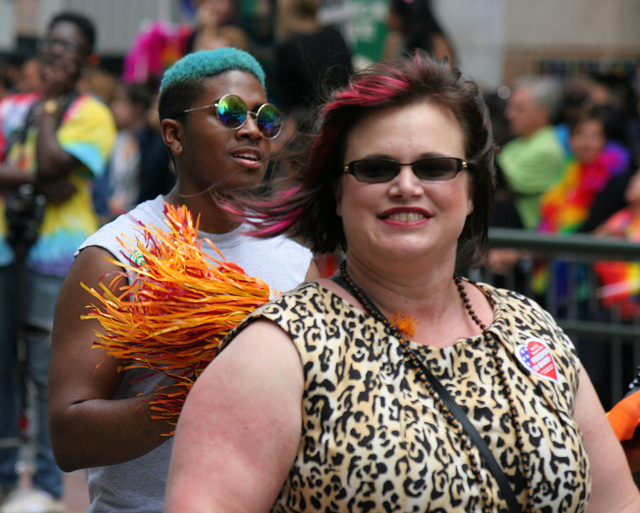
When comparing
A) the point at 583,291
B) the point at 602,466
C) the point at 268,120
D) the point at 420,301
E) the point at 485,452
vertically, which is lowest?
the point at 583,291

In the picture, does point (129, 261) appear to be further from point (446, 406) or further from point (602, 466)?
point (602, 466)

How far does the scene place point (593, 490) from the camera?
2230mm

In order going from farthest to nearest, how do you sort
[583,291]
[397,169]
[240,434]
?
[583,291]
[397,169]
[240,434]

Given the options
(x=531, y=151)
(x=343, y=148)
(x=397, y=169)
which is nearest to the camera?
(x=397, y=169)

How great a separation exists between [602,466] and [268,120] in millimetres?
1348

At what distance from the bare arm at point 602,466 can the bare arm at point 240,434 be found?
749mm

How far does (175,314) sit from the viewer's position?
7.31 ft

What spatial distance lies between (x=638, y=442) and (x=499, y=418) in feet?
→ 2.74

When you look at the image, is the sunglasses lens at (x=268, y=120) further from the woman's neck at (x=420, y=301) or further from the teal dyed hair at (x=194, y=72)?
the woman's neck at (x=420, y=301)

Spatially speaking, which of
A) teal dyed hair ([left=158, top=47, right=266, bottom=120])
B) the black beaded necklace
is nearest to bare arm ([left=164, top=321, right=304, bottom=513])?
the black beaded necklace

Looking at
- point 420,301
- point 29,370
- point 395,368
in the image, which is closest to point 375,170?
point 420,301

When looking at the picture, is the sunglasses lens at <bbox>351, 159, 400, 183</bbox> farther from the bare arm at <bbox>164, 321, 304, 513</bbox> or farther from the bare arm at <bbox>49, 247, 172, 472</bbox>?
→ the bare arm at <bbox>49, 247, 172, 472</bbox>

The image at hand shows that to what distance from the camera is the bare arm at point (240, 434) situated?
1833 millimetres

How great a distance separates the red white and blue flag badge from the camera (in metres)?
2.15
